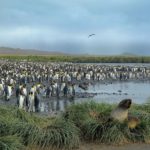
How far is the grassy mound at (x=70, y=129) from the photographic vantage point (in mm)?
9969

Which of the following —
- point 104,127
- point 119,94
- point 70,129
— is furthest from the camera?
point 119,94

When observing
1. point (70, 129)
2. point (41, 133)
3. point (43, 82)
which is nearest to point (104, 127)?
point (70, 129)

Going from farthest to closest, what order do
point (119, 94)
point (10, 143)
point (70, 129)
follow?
point (119, 94)
point (70, 129)
point (10, 143)

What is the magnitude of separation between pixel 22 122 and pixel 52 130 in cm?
75

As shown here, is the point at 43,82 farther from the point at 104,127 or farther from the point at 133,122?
the point at 104,127

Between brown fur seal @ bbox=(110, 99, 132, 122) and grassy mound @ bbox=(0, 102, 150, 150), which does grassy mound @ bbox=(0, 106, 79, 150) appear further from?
brown fur seal @ bbox=(110, 99, 132, 122)

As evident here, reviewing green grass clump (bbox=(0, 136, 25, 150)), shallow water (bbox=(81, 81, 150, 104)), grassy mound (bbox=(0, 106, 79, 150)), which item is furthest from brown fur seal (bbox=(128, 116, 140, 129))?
shallow water (bbox=(81, 81, 150, 104))

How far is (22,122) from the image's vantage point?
34.3ft

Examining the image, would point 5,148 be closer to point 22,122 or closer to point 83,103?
point 22,122

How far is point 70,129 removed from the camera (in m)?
10.3

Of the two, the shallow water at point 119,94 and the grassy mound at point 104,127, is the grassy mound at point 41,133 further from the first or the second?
the shallow water at point 119,94

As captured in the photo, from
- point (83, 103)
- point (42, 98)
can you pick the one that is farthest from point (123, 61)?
point (83, 103)


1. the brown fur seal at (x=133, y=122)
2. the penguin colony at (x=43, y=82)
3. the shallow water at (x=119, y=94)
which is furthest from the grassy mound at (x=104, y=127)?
the shallow water at (x=119, y=94)

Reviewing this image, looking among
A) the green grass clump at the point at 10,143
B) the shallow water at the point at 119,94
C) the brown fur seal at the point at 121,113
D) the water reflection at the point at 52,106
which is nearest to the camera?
the green grass clump at the point at 10,143
